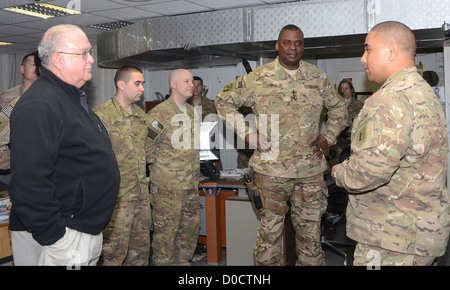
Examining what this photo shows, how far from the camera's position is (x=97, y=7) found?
5.12 metres

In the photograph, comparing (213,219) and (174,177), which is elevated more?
(174,177)

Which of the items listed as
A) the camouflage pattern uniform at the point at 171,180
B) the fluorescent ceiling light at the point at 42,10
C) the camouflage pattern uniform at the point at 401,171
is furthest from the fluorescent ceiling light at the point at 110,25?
the camouflage pattern uniform at the point at 401,171

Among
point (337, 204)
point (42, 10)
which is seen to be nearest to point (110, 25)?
point (42, 10)

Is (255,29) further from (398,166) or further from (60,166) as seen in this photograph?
(60,166)

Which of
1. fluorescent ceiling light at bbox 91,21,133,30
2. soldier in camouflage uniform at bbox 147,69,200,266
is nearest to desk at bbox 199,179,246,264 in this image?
soldier in camouflage uniform at bbox 147,69,200,266

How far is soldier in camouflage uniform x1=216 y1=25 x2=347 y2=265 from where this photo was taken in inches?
Result: 114

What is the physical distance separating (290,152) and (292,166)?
10 centimetres

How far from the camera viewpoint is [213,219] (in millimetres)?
4035

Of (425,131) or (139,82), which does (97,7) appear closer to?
(139,82)

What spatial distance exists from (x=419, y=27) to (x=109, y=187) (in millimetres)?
2550

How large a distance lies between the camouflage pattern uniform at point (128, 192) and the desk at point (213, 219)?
70cm

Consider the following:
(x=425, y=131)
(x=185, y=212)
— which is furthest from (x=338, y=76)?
(x=425, y=131)

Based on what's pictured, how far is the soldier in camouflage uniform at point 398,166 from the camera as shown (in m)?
1.80

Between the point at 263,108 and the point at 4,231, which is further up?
the point at 263,108
